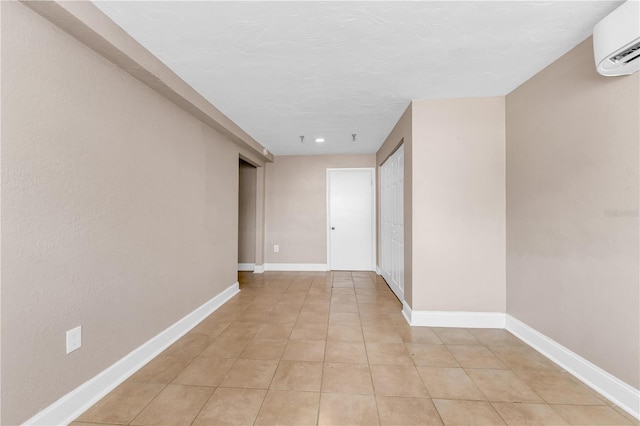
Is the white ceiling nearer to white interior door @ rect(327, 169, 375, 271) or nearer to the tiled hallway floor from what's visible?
the tiled hallway floor

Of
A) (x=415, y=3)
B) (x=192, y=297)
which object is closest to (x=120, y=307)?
(x=192, y=297)

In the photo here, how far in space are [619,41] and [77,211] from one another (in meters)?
3.04

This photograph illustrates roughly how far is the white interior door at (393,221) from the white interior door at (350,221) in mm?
489

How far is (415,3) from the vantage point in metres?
1.48

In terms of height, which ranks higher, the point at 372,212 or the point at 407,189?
the point at 407,189

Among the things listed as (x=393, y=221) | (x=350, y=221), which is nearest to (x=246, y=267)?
(x=350, y=221)

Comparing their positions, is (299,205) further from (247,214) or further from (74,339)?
(74,339)

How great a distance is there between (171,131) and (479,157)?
289 cm

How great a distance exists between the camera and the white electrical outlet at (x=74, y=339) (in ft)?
4.99

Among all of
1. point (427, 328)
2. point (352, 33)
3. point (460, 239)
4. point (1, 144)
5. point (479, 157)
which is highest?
point (352, 33)

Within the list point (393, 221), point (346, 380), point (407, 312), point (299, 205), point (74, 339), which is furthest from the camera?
point (299, 205)

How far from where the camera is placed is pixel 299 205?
17.7 feet

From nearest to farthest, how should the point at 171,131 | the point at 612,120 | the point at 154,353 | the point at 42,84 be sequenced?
the point at 42,84, the point at 612,120, the point at 154,353, the point at 171,131

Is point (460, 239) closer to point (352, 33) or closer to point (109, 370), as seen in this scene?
point (352, 33)
